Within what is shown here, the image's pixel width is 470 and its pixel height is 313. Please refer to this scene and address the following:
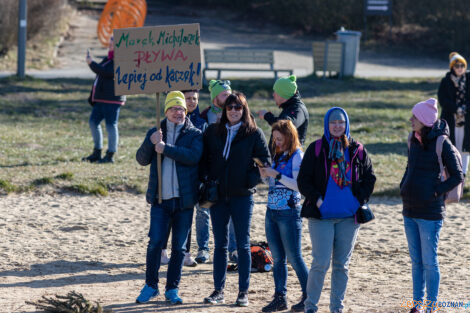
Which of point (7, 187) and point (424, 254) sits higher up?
point (424, 254)

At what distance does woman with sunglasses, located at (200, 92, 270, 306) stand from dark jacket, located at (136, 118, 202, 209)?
0.12 meters

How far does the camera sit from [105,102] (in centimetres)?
1162

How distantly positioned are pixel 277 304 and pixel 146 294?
1080mm

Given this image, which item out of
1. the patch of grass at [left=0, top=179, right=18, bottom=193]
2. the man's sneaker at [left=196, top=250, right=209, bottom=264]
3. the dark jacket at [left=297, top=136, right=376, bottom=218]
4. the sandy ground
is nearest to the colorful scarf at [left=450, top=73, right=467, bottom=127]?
the sandy ground

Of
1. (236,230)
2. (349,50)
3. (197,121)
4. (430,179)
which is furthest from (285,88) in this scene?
(349,50)

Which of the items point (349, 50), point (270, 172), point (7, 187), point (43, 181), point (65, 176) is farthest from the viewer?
point (349, 50)

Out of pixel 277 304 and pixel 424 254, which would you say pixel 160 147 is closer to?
pixel 277 304

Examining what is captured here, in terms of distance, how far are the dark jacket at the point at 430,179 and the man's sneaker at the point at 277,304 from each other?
122cm

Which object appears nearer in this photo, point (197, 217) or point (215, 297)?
point (215, 297)

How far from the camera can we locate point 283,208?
619cm

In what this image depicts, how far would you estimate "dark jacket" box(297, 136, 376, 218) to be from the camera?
5809 mm

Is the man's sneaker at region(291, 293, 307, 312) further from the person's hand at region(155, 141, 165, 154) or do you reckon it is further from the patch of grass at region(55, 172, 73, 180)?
the patch of grass at region(55, 172, 73, 180)

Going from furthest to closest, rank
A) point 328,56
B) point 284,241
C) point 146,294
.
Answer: point 328,56 < point 146,294 < point 284,241

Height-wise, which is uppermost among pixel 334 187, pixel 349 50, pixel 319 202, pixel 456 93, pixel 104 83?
pixel 349 50
